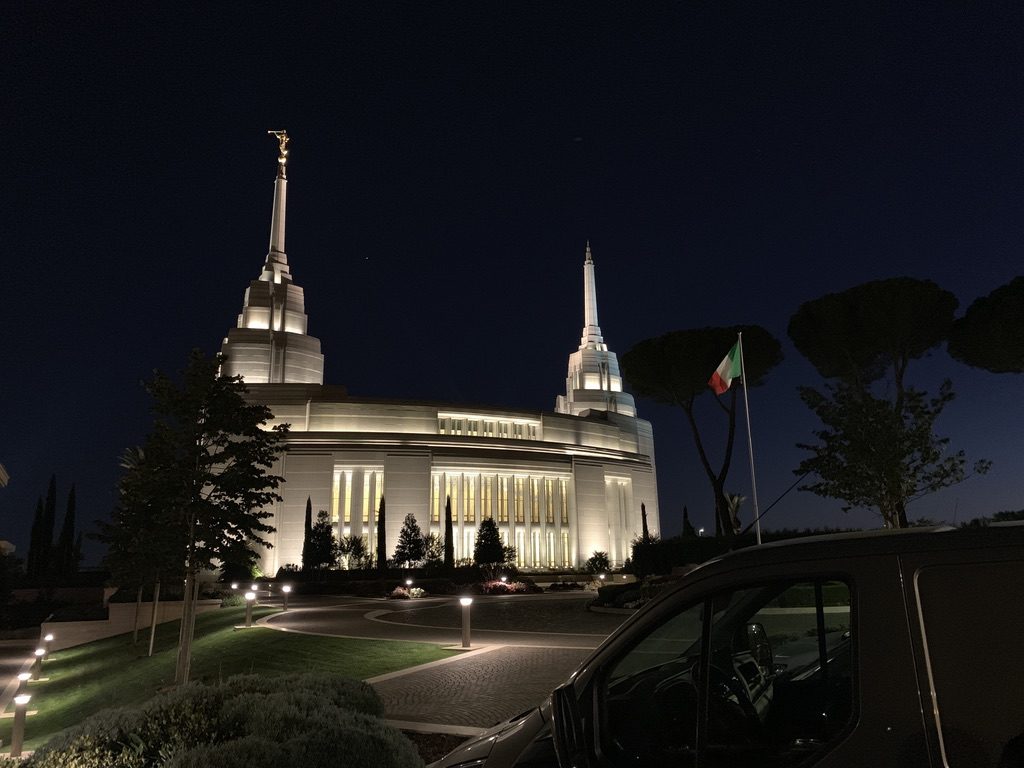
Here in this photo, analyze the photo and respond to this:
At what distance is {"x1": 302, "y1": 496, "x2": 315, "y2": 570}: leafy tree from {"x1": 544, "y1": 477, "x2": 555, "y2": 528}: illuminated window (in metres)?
21.9

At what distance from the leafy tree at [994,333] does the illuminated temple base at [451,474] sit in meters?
36.1

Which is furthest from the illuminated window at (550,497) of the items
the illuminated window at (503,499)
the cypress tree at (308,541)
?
the cypress tree at (308,541)

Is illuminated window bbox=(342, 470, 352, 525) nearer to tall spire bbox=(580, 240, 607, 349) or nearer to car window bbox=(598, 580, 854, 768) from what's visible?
tall spire bbox=(580, 240, 607, 349)

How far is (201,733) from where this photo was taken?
185 inches

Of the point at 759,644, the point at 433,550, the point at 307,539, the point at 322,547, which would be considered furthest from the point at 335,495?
the point at 759,644

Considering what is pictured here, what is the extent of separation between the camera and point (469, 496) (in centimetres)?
6288

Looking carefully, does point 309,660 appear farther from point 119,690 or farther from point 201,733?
point 201,733

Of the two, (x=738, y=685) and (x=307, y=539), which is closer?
(x=738, y=685)

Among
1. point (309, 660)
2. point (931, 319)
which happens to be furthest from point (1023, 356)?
point (309, 660)

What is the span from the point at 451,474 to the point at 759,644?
5964 cm

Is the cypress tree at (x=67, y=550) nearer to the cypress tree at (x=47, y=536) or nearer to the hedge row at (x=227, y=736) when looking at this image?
the cypress tree at (x=47, y=536)

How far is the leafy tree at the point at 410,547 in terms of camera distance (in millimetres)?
50688

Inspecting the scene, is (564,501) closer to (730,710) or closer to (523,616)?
(523,616)

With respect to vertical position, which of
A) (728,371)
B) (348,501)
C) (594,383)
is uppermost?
(594,383)
